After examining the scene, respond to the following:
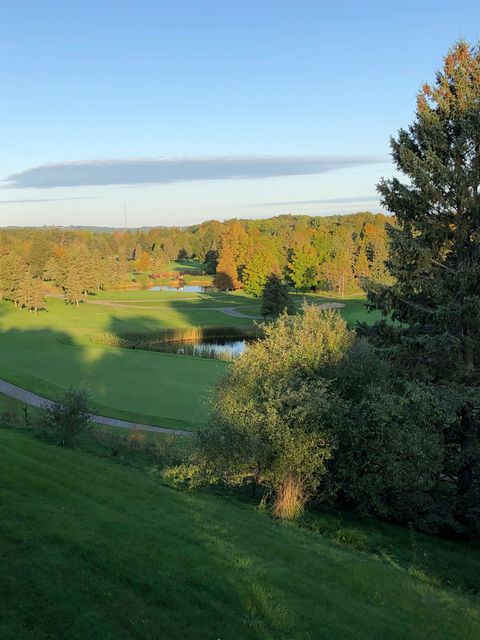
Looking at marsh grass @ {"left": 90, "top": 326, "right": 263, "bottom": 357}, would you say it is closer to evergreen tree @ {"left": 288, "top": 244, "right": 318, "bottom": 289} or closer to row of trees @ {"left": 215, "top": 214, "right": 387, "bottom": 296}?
row of trees @ {"left": 215, "top": 214, "right": 387, "bottom": 296}

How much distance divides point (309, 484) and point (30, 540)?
28.3 ft

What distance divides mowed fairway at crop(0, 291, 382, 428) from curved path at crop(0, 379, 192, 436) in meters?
0.55

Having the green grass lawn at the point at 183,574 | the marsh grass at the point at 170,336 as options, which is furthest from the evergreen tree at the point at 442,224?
the marsh grass at the point at 170,336

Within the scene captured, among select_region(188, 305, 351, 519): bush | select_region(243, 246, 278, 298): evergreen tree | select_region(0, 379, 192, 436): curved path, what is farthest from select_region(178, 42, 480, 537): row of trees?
select_region(243, 246, 278, 298): evergreen tree

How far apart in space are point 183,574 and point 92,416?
1990cm

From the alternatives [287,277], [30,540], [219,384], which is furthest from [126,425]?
[287,277]

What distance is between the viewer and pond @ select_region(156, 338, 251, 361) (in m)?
54.9

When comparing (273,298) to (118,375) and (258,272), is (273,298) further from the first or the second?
(118,375)

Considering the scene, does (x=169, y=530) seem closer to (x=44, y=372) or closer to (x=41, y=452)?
(x=41, y=452)

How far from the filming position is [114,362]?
143 ft

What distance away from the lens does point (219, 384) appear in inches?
734

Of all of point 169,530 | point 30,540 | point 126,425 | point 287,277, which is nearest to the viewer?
point 30,540

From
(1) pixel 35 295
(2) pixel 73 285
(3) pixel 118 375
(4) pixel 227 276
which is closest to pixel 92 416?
(3) pixel 118 375

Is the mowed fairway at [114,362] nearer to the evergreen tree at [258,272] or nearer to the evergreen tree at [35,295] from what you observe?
the evergreen tree at [35,295]
